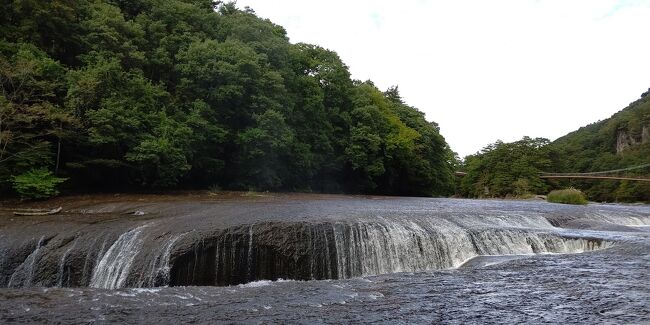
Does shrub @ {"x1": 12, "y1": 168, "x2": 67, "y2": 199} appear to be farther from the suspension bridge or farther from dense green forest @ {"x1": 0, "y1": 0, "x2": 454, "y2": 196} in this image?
the suspension bridge

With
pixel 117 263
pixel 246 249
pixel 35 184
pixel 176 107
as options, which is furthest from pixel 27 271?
pixel 176 107

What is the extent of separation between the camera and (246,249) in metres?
12.2

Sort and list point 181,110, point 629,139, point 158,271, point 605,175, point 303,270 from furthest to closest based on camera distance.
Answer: point 629,139 < point 605,175 < point 181,110 < point 303,270 < point 158,271

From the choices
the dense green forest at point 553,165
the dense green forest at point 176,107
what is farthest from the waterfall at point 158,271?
the dense green forest at point 553,165

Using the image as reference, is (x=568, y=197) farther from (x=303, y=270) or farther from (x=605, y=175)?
(x=605, y=175)

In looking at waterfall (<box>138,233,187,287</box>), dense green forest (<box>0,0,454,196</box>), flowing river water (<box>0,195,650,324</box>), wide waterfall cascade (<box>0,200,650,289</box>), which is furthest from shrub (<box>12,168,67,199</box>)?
waterfall (<box>138,233,187,287</box>)

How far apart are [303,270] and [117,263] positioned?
5.13 metres

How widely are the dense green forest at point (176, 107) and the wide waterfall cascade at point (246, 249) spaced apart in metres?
11.2

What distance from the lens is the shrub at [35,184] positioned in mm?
20297

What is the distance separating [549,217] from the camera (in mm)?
21266

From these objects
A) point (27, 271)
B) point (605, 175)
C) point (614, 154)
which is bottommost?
point (27, 271)

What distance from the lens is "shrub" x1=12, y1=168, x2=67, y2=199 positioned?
20.3 meters

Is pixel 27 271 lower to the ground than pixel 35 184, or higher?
lower

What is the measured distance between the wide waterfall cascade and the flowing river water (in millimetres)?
37
